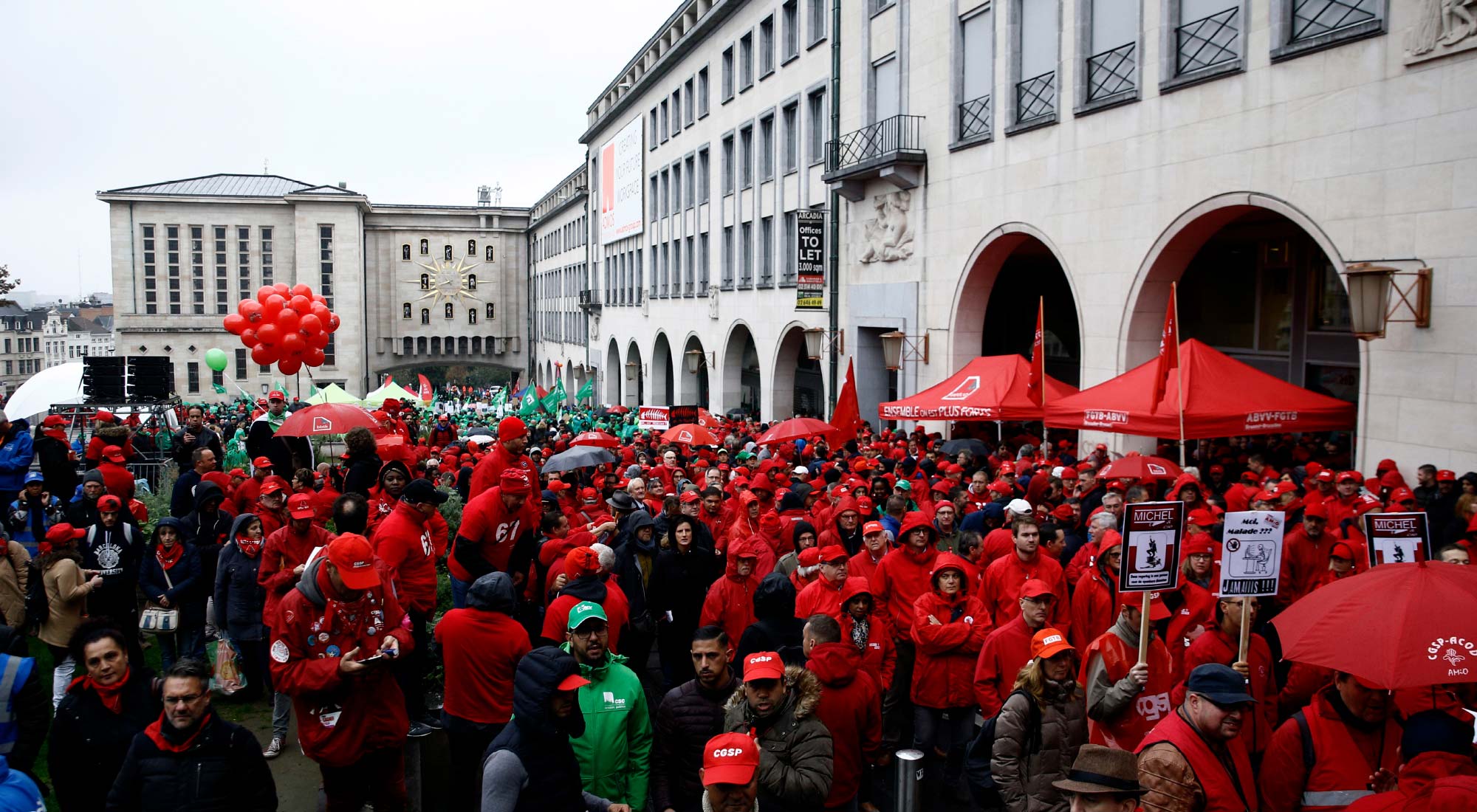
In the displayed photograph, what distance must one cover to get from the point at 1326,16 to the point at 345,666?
1359 centimetres

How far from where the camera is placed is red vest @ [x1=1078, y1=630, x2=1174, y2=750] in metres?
4.98

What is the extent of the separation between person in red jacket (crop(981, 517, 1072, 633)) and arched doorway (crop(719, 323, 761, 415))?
91.5 ft

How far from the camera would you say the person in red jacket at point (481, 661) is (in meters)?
5.66

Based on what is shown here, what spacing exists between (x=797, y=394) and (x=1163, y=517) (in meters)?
28.2

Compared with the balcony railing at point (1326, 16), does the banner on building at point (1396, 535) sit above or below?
below

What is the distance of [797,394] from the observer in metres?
33.5

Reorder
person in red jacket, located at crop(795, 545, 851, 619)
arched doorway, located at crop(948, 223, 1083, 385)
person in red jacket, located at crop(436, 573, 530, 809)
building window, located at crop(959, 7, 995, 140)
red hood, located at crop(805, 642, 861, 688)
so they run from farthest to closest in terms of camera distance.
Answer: arched doorway, located at crop(948, 223, 1083, 385), building window, located at crop(959, 7, 995, 140), person in red jacket, located at crop(795, 545, 851, 619), person in red jacket, located at crop(436, 573, 530, 809), red hood, located at crop(805, 642, 861, 688)

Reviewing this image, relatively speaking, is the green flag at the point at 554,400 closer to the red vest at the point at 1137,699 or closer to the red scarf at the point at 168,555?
the red scarf at the point at 168,555

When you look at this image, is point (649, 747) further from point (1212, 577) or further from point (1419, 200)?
point (1419, 200)

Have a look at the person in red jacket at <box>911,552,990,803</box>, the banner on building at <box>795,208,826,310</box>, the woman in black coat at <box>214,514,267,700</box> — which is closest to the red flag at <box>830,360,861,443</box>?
the banner on building at <box>795,208,826,310</box>

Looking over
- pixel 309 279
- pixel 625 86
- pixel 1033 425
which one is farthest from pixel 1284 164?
pixel 309 279

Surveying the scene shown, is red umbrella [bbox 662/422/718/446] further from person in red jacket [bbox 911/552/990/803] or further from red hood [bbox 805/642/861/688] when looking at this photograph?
red hood [bbox 805/642/861/688]

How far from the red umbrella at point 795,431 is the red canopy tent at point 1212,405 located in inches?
191

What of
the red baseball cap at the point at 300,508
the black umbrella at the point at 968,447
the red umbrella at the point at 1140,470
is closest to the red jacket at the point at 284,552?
the red baseball cap at the point at 300,508
